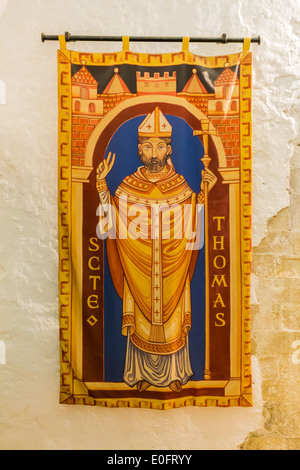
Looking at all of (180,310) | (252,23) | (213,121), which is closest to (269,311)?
(180,310)

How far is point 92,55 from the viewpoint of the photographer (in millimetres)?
2098

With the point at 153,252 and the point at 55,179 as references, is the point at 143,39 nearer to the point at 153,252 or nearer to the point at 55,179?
the point at 55,179

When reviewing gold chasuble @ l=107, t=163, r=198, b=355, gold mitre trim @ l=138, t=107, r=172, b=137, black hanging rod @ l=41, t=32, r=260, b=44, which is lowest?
gold chasuble @ l=107, t=163, r=198, b=355

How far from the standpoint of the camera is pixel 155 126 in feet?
6.95

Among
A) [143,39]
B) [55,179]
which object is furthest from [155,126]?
[55,179]

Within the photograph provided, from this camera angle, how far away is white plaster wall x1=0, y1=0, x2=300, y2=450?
2.14 meters

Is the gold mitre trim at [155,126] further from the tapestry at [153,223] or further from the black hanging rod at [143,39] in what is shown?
the black hanging rod at [143,39]

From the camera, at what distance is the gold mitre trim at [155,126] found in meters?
2.11

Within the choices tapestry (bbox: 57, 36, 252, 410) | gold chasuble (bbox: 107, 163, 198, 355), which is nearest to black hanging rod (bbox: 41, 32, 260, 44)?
tapestry (bbox: 57, 36, 252, 410)

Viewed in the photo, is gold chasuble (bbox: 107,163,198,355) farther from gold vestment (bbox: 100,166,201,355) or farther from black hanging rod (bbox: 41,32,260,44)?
black hanging rod (bbox: 41,32,260,44)

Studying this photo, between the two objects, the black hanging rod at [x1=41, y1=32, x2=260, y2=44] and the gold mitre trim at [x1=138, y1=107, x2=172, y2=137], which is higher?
the black hanging rod at [x1=41, y1=32, x2=260, y2=44]

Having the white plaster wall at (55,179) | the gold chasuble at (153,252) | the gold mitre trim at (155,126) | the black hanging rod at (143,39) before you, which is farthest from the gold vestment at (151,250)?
the black hanging rod at (143,39)

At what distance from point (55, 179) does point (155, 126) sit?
64 cm

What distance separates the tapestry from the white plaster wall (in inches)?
4.3
